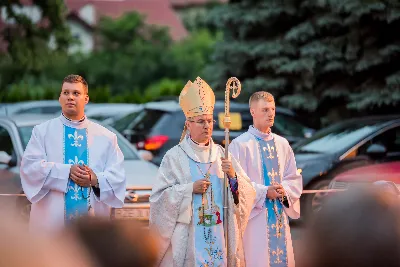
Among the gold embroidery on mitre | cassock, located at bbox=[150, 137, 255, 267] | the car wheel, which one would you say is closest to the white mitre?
the gold embroidery on mitre

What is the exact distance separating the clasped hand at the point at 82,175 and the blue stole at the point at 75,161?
110mm

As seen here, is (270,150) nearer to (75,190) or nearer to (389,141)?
(75,190)

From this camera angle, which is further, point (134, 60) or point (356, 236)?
point (134, 60)

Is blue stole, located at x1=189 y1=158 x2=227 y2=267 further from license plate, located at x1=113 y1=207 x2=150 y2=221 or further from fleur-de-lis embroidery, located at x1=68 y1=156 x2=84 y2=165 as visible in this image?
license plate, located at x1=113 y1=207 x2=150 y2=221

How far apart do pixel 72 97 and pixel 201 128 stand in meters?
1.15

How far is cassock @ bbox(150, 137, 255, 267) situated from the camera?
7098 mm

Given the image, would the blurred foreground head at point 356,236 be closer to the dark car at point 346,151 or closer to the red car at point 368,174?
the red car at point 368,174

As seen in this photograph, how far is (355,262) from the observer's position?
3.84 meters

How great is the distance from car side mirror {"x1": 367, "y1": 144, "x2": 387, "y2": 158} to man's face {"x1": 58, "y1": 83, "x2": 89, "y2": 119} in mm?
6032

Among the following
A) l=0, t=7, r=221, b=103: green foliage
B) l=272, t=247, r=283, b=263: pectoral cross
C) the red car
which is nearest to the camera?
l=272, t=247, r=283, b=263: pectoral cross

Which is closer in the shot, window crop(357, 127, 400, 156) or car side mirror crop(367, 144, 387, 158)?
car side mirror crop(367, 144, 387, 158)

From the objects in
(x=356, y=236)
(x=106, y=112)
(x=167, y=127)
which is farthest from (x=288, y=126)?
(x=356, y=236)

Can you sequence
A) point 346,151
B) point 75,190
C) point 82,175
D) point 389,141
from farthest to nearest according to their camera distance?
point 389,141, point 346,151, point 75,190, point 82,175

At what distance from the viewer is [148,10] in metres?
92.7
